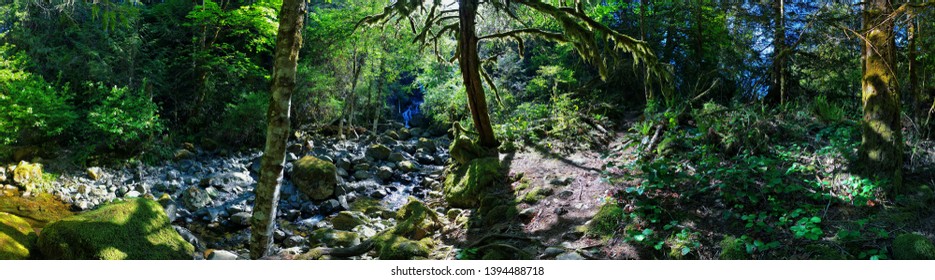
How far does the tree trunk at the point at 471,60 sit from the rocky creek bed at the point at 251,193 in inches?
80.6

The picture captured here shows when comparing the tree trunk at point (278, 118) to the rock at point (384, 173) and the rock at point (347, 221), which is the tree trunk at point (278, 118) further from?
the rock at point (384, 173)

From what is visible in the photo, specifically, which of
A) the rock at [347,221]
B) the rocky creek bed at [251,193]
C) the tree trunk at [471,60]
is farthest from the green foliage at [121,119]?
the tree trunk at [471,60]

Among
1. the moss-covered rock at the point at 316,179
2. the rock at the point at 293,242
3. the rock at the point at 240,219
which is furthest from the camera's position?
the moss-covered rock at the point at 316,179

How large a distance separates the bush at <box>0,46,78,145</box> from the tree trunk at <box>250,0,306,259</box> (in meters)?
8.19

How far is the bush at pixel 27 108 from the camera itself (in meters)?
9.45

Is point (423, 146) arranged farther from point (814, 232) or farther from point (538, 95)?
point (814, 232)

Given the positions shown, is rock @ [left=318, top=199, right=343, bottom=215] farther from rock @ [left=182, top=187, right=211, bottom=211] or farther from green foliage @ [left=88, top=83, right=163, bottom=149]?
green foliage @ [left=88, top=83, right=163, bottom=149]

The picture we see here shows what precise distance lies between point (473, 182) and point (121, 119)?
9.03 meters

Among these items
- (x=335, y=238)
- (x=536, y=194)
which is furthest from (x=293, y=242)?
(x=536, y=194)

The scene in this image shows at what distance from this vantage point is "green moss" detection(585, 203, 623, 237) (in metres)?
4.83

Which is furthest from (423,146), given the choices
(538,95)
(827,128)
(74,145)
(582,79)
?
(827,128)

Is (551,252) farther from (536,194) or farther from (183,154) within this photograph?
(183,154)

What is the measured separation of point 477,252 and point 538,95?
9.91m

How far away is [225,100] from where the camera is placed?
49.9 ft
